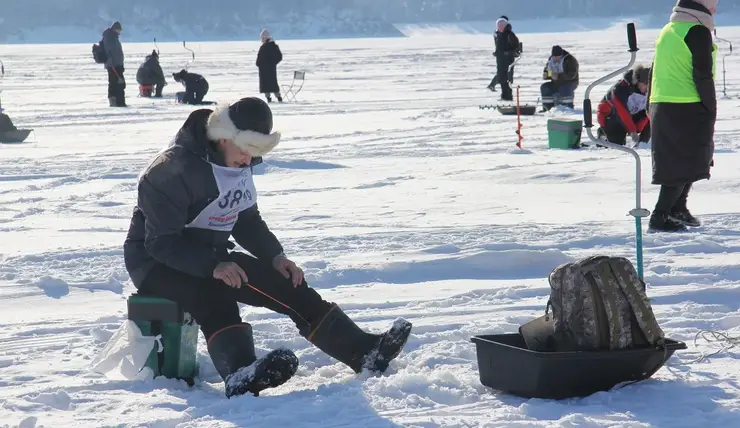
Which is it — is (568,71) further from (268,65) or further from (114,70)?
(114,70)

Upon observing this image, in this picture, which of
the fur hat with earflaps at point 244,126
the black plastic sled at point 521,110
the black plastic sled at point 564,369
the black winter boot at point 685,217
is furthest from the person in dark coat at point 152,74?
the black plastic sled at point 564,369

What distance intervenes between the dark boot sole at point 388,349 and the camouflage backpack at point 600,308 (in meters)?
0.52

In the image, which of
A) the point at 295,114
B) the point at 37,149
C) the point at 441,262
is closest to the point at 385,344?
the point at 441,262

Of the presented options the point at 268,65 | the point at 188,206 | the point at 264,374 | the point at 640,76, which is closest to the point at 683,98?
the point at 188,206

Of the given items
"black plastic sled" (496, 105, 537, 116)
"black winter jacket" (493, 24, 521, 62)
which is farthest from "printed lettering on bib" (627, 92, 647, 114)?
"black winter jacket" (493, 24, 521, 62)

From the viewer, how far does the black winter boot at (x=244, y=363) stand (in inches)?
123

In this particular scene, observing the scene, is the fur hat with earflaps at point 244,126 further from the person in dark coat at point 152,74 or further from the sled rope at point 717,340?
the person in dark coat at point 152,74

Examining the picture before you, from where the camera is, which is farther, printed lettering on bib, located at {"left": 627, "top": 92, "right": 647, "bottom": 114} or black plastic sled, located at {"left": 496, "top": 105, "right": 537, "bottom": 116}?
black plastic sled, located at {"left": 496, "top": 105, "right": 537, "bottom": 116}

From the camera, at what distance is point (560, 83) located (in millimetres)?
13359

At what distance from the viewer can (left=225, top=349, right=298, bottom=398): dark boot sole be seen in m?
3.12

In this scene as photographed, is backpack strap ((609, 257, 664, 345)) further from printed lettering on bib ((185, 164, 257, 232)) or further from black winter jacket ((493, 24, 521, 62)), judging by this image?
black winter jacket ((493, 24, 521, 62))

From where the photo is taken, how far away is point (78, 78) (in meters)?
25.5

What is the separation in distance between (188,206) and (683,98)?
2.94m

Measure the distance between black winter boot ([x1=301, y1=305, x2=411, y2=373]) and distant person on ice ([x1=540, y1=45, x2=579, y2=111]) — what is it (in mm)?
10280
